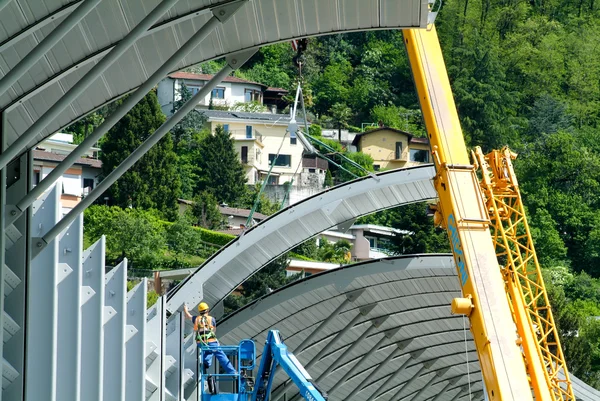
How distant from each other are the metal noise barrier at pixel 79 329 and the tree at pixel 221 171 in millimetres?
91972

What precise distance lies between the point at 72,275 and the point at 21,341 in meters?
1.53

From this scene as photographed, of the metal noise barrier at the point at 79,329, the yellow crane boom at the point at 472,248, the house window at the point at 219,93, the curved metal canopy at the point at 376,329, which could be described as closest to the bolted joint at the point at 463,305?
the yellow crane boom at the point at 472,248

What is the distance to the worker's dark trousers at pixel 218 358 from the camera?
81.4 feet

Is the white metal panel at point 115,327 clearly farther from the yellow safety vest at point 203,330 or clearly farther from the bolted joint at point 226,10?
the yellow safety vest at point 203,330

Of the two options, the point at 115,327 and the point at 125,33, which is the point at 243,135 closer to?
the point at 115,327

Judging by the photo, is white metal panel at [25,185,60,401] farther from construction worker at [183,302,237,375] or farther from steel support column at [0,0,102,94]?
construction worker at [183,302,237,375]

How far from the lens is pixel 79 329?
51.3ft

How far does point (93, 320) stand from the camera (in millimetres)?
16578

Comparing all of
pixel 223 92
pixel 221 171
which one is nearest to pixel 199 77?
pixel 223 92

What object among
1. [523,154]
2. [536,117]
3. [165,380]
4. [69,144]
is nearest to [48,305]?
[165,380]

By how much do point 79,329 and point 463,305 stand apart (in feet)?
34.1

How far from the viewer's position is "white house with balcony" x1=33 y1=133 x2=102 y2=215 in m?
89.1

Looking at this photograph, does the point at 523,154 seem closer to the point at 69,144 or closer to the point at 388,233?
the point at 388,233

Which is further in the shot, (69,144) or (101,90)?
(69,144)
